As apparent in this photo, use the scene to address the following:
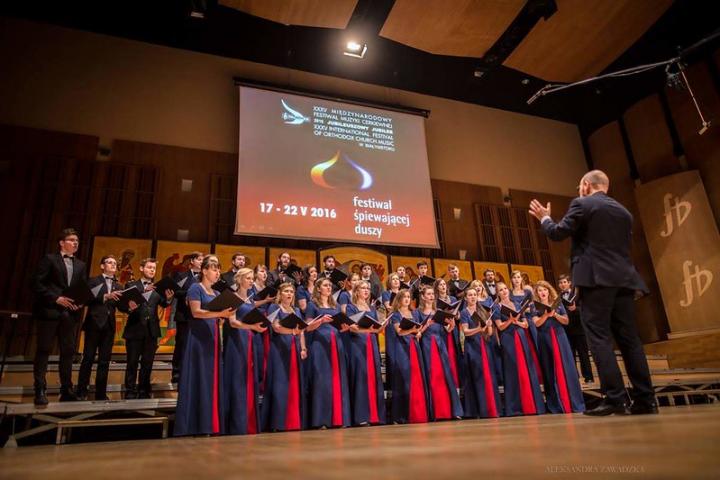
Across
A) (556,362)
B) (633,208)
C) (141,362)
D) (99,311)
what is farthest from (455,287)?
(633,208)

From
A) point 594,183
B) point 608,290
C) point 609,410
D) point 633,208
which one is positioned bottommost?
point 609,410

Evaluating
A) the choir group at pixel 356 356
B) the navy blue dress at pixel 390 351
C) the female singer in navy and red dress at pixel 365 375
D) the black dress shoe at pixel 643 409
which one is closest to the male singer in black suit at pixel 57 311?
the choir group at pixel 356 356

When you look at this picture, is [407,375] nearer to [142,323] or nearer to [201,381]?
[201,381]

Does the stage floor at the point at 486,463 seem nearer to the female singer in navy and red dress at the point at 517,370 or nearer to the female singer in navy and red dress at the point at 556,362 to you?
the female singer in navy and red dress at the point at 517,370

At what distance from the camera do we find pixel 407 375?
153 inches

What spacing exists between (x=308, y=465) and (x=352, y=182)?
6.08 m

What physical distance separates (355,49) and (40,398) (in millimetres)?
5817

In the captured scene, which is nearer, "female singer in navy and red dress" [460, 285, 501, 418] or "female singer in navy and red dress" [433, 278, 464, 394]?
"female singer in navy and red dress" [460, 285, 501, 418]

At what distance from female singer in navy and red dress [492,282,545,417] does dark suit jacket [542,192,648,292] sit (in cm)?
199

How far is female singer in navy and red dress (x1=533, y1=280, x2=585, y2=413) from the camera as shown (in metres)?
4.19

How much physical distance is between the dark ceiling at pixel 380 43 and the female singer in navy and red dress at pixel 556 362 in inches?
148

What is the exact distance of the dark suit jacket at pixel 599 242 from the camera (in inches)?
85.0

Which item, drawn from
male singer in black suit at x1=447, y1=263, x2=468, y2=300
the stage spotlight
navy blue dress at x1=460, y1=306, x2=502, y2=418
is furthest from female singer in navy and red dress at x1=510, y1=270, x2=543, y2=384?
the stage spotlight

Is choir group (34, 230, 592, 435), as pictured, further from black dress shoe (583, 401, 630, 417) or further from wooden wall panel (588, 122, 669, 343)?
wooden wall panel (588, 122, 669, 343)
